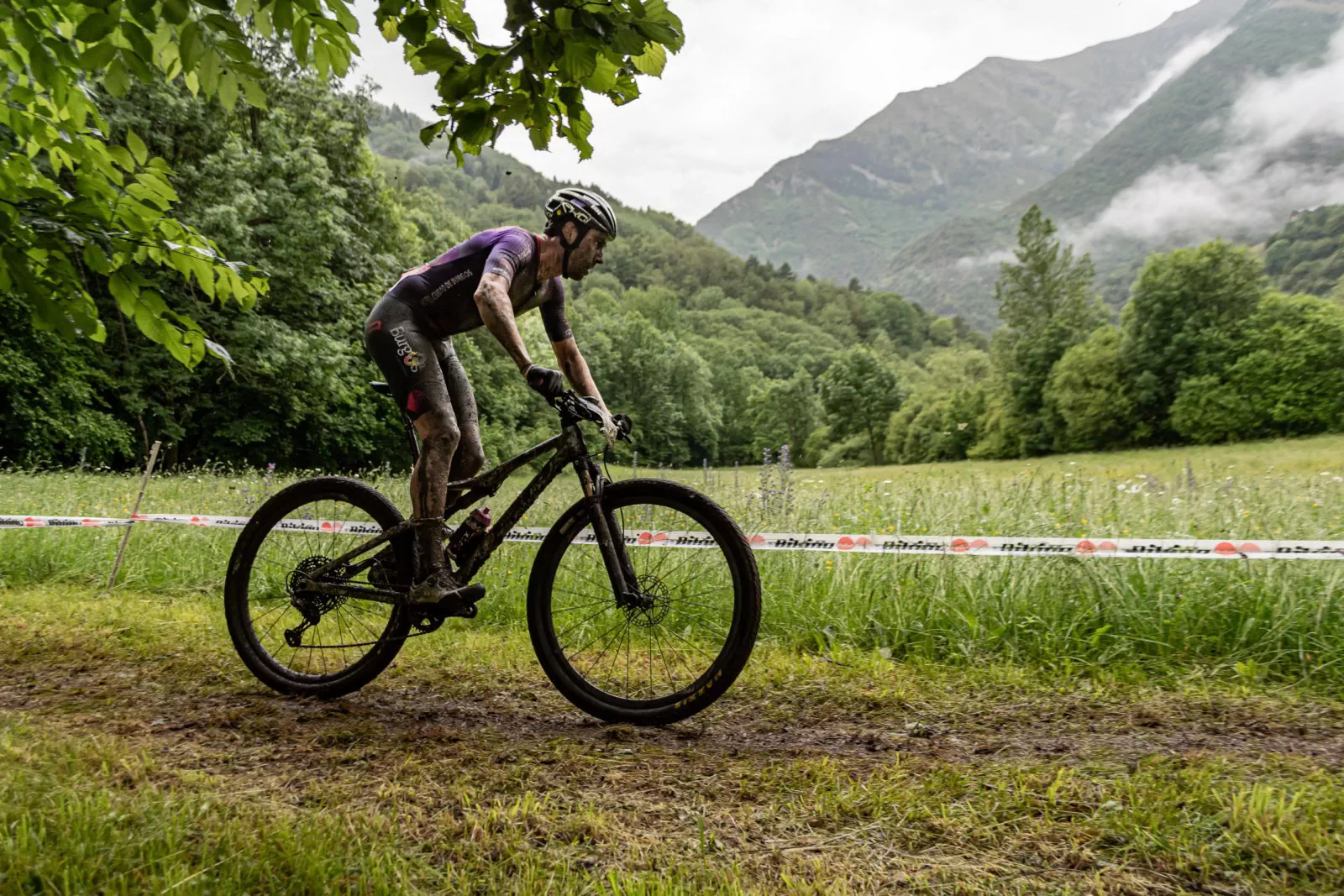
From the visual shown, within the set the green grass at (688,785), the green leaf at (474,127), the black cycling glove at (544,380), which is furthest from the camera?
the black cycling glove at (544,380)

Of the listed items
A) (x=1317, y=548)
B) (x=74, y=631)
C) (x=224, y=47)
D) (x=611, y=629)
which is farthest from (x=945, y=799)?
(x=74, y=631)

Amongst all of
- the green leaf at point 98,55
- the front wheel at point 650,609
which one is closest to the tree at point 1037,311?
the front wheel at point 650,609

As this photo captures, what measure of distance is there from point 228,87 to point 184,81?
755mm

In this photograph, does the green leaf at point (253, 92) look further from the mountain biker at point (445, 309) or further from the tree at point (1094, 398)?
the tree at point (1094, 398)

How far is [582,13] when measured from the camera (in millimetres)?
2488

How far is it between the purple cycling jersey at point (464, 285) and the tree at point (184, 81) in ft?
2.20

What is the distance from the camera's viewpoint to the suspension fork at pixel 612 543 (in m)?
3.53

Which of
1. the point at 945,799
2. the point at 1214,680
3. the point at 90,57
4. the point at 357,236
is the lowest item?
the point at 945,799

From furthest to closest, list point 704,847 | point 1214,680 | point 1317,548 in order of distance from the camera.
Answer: point 1317,548 < point 1214,680 < point 704,847

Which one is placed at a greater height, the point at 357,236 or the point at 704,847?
the point at 357,236

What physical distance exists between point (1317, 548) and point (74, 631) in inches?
297

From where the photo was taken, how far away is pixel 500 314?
3.41m

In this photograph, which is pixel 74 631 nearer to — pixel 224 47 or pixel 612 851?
pixel 224 47

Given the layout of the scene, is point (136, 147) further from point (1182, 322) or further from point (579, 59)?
point (1182, 322)
